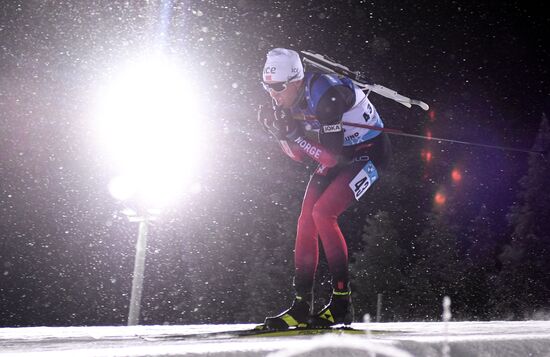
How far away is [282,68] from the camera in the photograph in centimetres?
483

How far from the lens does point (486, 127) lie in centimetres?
7150

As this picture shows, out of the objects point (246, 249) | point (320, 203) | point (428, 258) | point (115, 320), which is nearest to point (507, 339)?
point (320, 203)

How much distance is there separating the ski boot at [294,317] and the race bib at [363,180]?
0.87 meters

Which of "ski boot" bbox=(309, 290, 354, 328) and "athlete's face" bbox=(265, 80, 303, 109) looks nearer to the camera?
"ski boot" bbox=(309, 290, 354, 328)

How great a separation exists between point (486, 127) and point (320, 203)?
2787 inches

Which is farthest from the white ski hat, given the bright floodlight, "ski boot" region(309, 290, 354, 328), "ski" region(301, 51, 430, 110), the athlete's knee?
the bright floodlight

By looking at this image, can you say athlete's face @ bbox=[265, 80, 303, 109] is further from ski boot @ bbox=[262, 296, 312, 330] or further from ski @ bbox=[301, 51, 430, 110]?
ski boot @ bbox=[262, 296, 312, 330]

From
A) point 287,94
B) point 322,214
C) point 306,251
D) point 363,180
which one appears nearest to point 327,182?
point 363,180

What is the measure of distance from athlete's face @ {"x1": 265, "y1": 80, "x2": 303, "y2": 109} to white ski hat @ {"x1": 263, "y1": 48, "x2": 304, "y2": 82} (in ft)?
0.16

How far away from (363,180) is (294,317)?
45.2 inches

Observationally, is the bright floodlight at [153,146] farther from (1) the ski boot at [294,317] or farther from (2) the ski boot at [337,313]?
(2) the ski boot at [337,313]

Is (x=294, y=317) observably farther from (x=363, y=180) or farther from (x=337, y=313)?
(x=363, y=180)

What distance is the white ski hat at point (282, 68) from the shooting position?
190 inches

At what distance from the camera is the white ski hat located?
15.9 ft
